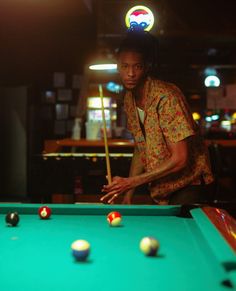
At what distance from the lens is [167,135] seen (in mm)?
2578

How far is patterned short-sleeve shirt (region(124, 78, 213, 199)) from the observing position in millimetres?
2561

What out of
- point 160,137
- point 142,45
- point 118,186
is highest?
point 142,45

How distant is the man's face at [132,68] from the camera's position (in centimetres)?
264

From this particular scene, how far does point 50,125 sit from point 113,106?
151cm

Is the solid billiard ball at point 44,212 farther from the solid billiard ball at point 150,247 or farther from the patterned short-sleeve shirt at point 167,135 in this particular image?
the patterned short-sleeve shirt at point 167,135

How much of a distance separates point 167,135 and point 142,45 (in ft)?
Result: 1.88

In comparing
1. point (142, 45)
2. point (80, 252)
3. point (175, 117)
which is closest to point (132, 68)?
point (142, 45)

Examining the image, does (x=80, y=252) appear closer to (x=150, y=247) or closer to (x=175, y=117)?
(x=150, y=247)

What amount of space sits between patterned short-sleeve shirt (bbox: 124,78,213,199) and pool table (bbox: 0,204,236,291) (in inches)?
22.1

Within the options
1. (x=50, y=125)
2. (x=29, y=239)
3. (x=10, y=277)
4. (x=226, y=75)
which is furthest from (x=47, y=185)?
(x=226, y=75)

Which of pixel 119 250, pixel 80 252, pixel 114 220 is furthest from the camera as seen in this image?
pixel 114 220

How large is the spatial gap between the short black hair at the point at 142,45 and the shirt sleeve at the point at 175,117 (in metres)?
0.28

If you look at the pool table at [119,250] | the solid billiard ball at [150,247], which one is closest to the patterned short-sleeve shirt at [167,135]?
the pool table at [119,250]

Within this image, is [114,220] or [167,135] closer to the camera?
[114,220]
